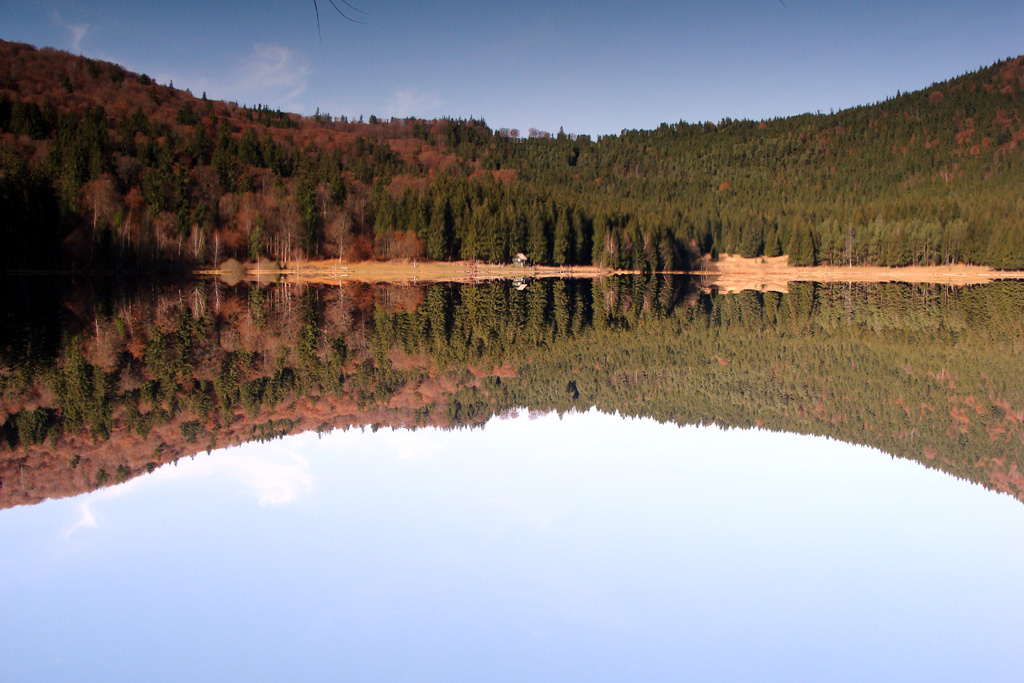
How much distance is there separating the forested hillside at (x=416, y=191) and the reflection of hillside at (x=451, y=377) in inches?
1711

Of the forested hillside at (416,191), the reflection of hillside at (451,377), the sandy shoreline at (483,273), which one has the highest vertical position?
the forested hillside at (416,191)

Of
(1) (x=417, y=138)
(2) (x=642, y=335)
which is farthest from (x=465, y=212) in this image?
(1) (x=417, y=138)

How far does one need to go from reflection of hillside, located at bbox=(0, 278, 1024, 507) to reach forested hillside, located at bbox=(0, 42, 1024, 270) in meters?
43.5

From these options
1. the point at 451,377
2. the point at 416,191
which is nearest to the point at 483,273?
the point at 416,191

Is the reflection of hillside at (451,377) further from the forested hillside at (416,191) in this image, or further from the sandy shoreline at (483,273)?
the forested hillside at (416,191)

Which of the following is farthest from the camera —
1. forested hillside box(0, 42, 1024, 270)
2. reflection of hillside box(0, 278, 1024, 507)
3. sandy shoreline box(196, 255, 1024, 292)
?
sandy shoreline box(196, 255, 1024, 292)

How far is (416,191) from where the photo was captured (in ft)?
286

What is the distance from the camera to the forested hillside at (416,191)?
6925cm

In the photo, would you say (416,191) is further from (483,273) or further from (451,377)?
(451,377)

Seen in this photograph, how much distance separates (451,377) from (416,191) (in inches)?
2883

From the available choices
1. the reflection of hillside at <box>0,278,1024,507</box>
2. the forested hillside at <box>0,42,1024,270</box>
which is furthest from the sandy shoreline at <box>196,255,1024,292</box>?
the reflection of hillside at <box>0,278,1024,507</box>

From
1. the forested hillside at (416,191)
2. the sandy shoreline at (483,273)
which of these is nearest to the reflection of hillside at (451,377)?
the sandy shoreline at (483,273)

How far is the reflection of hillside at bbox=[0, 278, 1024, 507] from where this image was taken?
11.6 meters

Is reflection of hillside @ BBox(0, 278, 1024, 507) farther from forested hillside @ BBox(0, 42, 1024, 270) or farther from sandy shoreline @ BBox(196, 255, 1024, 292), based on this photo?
forested hillside @ BBox(0, 42, 1024, 270)
